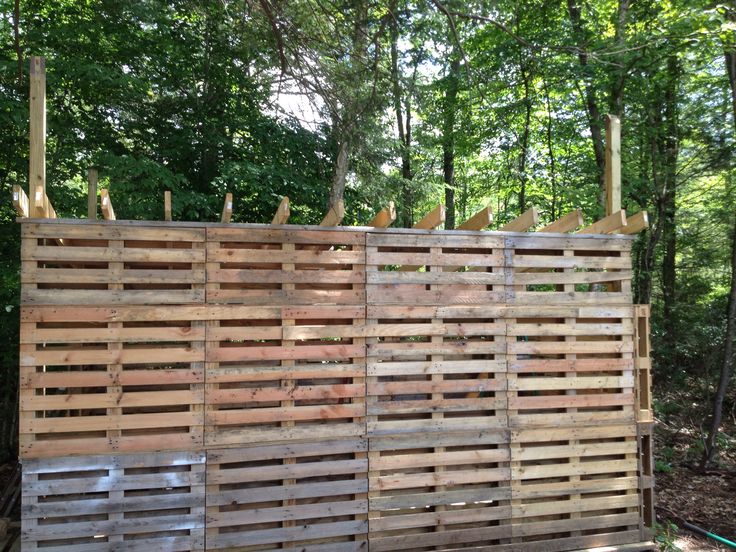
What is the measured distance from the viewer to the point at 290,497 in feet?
11.7

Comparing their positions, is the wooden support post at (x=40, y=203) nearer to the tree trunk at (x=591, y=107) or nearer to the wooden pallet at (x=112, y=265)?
the wooden pallet at (x=112, y=265)

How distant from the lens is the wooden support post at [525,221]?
3779mm

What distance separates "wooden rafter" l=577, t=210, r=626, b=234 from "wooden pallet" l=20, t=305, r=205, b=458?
3229 millimetres

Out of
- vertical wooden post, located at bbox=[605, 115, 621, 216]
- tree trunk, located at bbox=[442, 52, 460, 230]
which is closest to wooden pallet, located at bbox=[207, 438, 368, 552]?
vertical wooden post, located at bbox=[605, 115, 621, 216]

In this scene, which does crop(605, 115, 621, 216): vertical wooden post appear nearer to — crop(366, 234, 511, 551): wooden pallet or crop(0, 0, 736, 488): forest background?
crop(0, 0, 736, 488): forest background

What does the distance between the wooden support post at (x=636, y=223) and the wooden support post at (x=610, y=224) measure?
0.12m

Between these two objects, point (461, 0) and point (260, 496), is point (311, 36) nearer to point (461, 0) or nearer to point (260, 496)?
point (461, 0)

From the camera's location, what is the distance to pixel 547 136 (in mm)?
10016

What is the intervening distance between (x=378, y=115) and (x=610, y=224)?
3.28 m

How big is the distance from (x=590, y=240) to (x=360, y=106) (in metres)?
3.01

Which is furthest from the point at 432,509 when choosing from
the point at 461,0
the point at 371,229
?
the point at 461,0

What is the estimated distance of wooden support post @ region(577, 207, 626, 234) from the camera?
3.93 meters

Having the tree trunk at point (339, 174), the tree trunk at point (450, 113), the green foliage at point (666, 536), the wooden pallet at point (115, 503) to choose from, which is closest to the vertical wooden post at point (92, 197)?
the wooden pallet at point (115, 503)

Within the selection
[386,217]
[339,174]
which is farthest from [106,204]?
[339,174]
